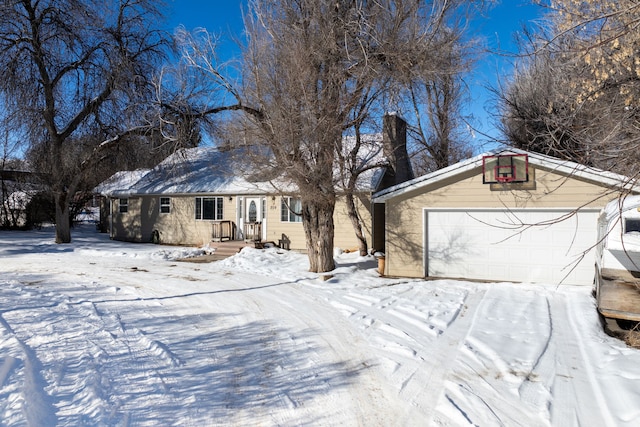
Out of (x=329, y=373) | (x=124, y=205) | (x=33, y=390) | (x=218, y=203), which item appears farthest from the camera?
(x=124, y=205)

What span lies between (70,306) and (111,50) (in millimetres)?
14837

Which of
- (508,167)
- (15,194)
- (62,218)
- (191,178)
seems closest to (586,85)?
(508,167)

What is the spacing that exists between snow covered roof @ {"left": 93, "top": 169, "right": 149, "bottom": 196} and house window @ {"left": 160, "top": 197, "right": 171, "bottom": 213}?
12.5 feet

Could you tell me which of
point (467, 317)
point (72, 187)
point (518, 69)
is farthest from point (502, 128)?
point (72, 187)

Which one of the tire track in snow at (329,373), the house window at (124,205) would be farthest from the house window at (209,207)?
the tire track in snow at (329,373)

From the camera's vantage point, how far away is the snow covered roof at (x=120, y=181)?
78.5 ft

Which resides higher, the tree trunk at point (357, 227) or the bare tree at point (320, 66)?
the bare tree at point (320, 66)

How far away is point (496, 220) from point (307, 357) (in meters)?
7.36

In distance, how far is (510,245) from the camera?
10.6 meters

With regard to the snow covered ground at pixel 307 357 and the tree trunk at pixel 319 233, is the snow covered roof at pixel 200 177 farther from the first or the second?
the snow covered ground at pixel 307 357

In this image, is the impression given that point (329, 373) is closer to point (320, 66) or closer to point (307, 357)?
point (307, 357)

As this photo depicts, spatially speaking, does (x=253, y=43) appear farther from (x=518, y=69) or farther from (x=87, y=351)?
(x=518, y=69)

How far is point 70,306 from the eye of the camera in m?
7.57

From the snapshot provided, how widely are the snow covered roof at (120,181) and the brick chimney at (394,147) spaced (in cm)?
1453
